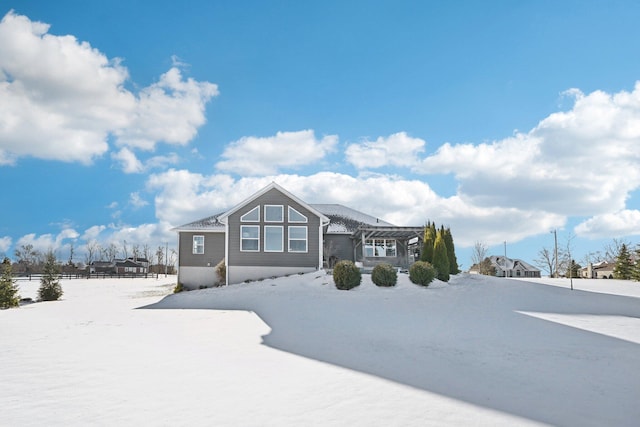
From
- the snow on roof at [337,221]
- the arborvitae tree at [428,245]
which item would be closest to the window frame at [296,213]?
the snow on roof at [337,221]

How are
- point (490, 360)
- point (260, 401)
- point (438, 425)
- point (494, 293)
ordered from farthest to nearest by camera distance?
point (494, 293) → point (490, 360) → point (260, 401) → point (438, 425)

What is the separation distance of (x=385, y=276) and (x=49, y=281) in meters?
17.9

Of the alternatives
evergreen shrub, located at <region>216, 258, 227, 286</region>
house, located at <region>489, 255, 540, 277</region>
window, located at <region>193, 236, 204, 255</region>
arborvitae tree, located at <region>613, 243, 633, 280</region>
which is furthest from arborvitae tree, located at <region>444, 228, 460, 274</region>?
house, located at <region>489, 255, 540, 277</region>

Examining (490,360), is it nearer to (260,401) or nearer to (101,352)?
(260,401)

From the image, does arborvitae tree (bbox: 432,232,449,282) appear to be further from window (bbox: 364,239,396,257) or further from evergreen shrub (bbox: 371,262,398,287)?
window (bbox: 364,239,396,257)

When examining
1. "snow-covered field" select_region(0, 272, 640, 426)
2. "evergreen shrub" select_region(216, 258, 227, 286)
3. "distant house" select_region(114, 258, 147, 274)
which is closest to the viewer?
"snow-covered field" select_region(0, 272, 640, 426)

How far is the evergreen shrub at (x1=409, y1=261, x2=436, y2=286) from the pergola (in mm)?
4522

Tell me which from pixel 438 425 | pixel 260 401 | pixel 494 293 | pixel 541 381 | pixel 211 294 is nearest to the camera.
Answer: pixel 438 425

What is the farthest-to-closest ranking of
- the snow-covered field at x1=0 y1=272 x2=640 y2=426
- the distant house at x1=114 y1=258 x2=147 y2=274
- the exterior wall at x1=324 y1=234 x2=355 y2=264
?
the distant house at x1=114 y1=258 x2=147 y2=274, the exterior wall at x1=324 y1=234 x2=355 y2=264, the snow-covered field at x1=0 y1=272 x2=640 y2=426

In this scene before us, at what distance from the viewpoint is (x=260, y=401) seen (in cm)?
595

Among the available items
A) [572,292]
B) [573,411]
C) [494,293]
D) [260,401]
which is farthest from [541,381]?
[572,292]

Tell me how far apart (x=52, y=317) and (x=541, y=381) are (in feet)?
51.1

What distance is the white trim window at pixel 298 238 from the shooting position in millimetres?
25234

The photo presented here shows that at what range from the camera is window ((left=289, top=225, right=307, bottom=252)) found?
25.2 m
